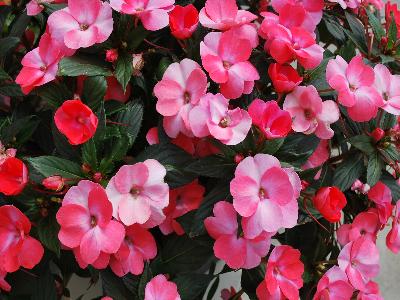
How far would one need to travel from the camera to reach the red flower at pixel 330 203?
740 millimetres

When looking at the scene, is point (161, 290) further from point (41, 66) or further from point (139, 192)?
point (41, 66)

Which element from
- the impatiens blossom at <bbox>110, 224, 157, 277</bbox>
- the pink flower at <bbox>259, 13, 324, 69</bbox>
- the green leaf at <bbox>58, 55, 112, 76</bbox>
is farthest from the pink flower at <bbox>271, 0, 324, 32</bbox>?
the impatiens blossom at <bbox>110, 224, 157, 277</bbox>

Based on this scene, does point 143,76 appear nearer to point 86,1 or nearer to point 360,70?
point 86,1

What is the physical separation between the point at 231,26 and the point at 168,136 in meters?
0.18

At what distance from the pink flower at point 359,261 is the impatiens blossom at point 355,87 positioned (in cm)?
19

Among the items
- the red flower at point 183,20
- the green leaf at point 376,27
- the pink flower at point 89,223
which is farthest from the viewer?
the green leaf at point 376,27

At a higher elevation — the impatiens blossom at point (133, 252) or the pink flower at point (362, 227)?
the impatiens blossom at point (133, 252)

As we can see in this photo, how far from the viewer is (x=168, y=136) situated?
78 centimetres

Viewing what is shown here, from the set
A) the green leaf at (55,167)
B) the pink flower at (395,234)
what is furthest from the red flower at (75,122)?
the pink flower at (395,234)

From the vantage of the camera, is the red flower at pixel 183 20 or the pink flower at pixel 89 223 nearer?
the pink flower at pixel 89 223

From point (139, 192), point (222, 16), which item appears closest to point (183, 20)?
point (222, 16)

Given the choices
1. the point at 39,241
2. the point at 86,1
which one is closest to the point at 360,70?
the point at 86,1

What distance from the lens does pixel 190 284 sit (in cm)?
85

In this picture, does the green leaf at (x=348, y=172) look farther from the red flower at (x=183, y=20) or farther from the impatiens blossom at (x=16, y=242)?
the impatiens blossom at (x=16, y=242)
